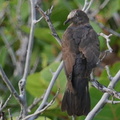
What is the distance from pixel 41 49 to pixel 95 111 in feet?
12.4

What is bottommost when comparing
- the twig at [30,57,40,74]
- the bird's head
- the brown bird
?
the twig at [30,57,40,74]

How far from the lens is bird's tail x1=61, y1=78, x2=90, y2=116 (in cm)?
508

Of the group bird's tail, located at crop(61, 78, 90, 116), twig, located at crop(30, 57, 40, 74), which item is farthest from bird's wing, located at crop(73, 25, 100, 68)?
twig, located at crop(30, 57, 40, 74)

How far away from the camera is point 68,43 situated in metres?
5.15

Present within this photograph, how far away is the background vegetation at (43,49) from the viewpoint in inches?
241

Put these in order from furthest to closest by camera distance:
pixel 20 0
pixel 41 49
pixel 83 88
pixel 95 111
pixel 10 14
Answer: pixel 41 49 < pixel 10 14 < pixel 20 0 < pixel 83 88 < pixel 95 111

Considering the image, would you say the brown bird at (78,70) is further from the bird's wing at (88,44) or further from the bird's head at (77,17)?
the bird's head at (77,17)

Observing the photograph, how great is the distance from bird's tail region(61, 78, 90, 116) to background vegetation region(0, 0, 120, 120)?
0.42 meters

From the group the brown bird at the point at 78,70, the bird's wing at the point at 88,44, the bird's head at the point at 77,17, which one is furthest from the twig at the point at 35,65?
the brown bird at the point at 78,70

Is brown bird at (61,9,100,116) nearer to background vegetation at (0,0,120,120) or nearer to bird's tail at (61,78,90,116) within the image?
bird's tail at (61,78,90,116)

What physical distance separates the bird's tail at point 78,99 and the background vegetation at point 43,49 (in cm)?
42

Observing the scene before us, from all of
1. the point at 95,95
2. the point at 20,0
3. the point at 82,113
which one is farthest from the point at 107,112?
the point at 20,0

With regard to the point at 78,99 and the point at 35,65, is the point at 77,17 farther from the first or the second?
the point at 35,65

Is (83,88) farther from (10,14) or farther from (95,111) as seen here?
(10,14)
